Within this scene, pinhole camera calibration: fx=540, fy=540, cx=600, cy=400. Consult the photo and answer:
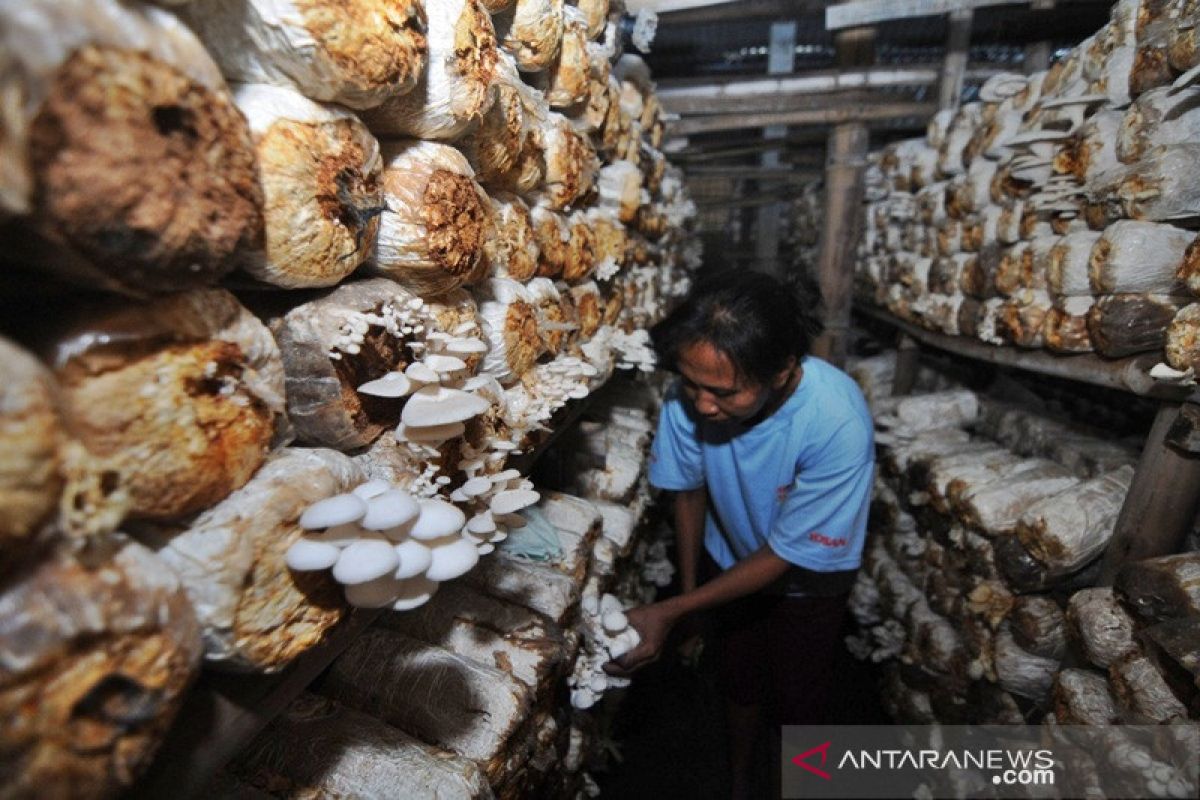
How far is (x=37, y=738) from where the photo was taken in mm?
519

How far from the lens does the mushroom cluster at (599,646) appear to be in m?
1.97

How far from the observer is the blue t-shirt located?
2219 millimetres

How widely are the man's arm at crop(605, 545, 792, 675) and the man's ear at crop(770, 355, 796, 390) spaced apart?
0.75 meters

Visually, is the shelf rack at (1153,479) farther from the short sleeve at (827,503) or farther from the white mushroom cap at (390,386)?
the white mushroom cap at (390,386)

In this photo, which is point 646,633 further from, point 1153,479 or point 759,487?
point 1153,479

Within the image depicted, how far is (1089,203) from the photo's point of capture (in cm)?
256

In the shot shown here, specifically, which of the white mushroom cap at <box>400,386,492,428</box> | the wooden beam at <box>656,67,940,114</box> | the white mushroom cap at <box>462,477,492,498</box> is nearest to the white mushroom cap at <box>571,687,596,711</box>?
the white mushroom cap at <box>462,477,492,498</box>

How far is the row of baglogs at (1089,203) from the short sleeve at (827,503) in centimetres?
115

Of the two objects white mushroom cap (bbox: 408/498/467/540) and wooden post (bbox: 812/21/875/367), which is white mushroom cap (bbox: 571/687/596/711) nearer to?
white mushroom cap (bbox: 408/498/467/540)

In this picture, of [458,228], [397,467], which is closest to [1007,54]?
[458,228]

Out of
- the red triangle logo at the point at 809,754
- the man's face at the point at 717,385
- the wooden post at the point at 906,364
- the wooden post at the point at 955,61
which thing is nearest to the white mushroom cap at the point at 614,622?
the red triangle logo at the point at 809,754

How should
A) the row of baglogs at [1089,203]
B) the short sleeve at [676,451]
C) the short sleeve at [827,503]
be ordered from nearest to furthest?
1. the row of baglogs at [1089,203]
2. the short sleeve at [827,503]
3. the short sleeve at [676,451]

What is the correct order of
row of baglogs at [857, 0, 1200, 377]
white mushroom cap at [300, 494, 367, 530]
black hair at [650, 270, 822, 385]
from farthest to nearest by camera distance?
1. row of baglogs at [857, 0, 1200, 377]
2. black hair at [650, 270, 822, 385]
3. white mushroom cap at [300, 494, 367, 530]

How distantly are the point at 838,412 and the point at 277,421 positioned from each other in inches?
79.2
